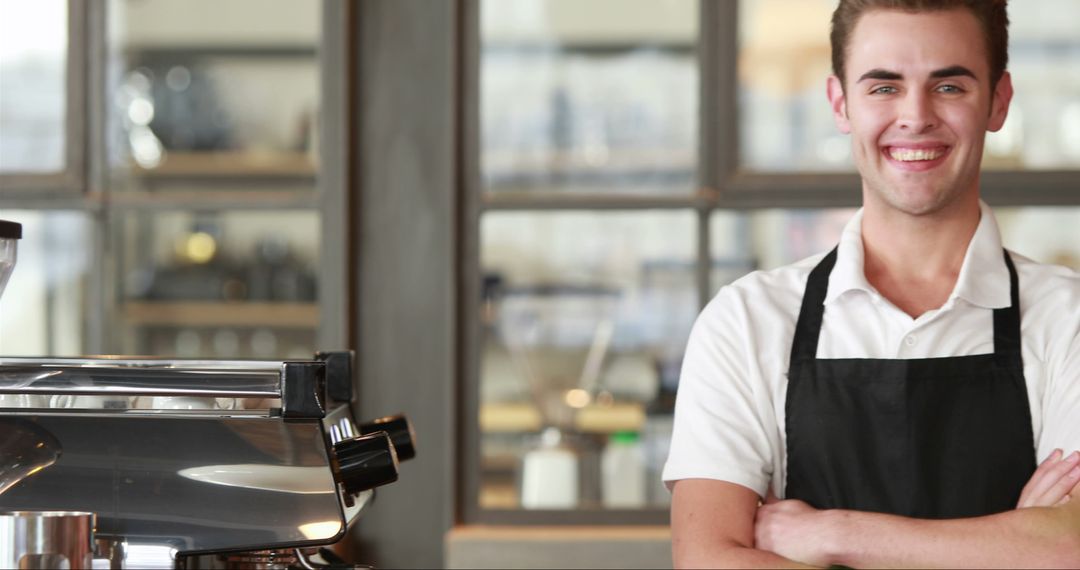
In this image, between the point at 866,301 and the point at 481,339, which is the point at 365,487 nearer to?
the point at 866,301

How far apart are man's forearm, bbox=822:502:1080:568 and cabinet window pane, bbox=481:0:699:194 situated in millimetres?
1281

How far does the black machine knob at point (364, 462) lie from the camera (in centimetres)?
126

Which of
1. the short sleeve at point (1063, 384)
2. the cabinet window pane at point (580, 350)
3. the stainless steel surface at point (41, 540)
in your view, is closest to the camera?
the stainless steel surface at point (41, 540)

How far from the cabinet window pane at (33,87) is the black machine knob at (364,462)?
64.7 inches

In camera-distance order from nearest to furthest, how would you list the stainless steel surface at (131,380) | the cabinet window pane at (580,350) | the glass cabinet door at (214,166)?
the stainless steel surface at (131,380) < the cabinet window pane at (580,350) < the glass cabinet door at (214,166)

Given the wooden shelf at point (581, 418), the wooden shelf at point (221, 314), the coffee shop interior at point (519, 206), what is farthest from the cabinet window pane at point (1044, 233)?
the wooden shelf at point (221, 314)

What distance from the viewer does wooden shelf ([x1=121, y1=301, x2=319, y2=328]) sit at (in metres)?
2.98

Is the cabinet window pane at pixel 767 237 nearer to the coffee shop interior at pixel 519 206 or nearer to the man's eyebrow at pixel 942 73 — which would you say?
the coffee shop interior at pixel 519 206

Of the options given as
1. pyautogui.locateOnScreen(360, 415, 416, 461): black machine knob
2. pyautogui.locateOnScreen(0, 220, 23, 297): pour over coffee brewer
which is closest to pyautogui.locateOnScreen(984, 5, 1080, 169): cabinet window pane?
pyautogui.locateOnScreen(360, 415, 416, 461): black machine knob

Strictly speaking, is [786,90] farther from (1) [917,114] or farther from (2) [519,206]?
(1) [917,114]

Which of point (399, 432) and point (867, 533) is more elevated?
point (399, 432)

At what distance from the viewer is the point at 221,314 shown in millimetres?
3125

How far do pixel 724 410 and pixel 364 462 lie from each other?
0.51 meters

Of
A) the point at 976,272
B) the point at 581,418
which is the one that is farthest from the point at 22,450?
the point at 581,418
